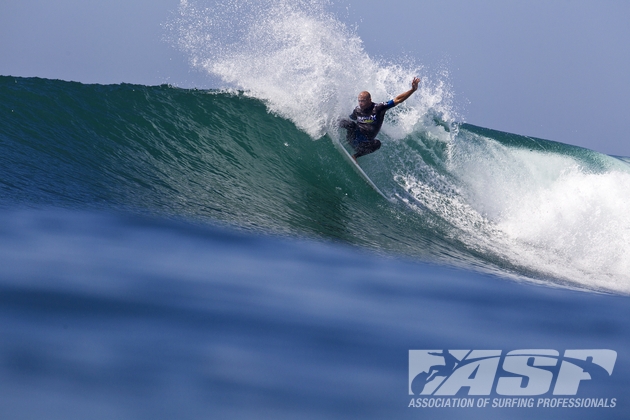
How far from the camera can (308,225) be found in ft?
22.3

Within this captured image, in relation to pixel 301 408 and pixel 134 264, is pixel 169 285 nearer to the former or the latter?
pixel 134 264

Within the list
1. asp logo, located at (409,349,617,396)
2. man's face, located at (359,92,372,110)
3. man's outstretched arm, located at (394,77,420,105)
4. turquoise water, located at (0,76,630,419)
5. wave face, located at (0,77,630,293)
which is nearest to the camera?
turquoise water, located at (0,76,630,419)

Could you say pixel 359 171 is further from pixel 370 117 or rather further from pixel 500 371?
pixel 500 371

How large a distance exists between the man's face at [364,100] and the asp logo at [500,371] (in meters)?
4.65

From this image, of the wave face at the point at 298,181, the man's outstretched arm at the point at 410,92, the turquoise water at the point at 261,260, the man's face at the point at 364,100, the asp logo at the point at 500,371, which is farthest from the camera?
the man's face at the point at 364,100

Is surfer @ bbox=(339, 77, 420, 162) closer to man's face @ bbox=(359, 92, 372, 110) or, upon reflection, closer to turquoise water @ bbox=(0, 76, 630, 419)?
man's face @ bbox=(359, 92, 372, 110)

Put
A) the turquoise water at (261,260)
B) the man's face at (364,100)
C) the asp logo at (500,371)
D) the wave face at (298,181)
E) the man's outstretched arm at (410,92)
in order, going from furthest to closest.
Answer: the man's face at (364,100) < the man's outstretched arm at (410,92) < the wave face at (298,181) < the asp logo at (500,371) < the turquoise water at (261,260)

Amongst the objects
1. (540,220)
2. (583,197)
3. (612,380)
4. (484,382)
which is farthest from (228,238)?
(583,197)

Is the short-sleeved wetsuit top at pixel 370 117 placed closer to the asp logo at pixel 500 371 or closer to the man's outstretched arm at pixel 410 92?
the man's outstretched arm at pixel 410 92

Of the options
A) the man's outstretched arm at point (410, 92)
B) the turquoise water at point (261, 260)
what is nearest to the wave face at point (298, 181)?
the turquoise water at point (261, 260)

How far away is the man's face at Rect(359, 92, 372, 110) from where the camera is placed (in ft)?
27.1

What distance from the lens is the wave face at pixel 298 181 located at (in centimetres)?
679

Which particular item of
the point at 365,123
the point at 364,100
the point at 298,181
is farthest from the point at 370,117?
the point at 298,181

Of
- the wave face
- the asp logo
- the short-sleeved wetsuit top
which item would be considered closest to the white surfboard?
the wave face
